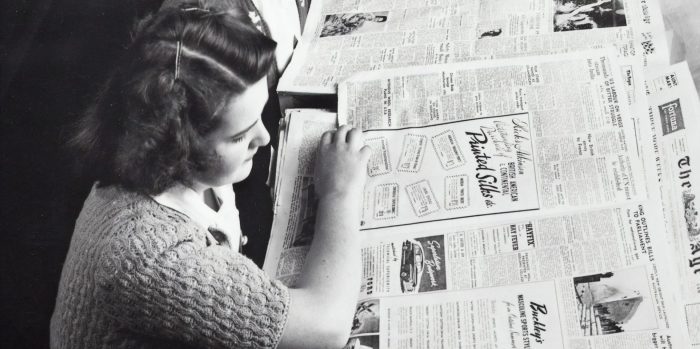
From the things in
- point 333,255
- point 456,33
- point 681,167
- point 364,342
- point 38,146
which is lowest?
point 364,342

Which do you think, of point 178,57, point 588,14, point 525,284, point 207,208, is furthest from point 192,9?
point 588,14

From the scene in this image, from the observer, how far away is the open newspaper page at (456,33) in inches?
37.1

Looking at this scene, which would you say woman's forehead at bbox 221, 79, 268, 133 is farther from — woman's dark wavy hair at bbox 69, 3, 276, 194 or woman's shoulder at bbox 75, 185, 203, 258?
woman's shoulder at bbox 75, 185, 203, 258

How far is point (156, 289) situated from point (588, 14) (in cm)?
76

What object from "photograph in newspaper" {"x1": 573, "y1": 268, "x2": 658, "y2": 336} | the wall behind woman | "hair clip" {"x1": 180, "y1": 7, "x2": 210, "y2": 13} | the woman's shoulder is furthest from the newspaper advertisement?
the wall behind woman

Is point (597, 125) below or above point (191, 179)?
above

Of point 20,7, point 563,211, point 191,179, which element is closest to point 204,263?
point 191,179

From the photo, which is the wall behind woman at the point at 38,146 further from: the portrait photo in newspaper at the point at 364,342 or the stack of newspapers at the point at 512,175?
the portrait photo in newspaper at the point at 364,342

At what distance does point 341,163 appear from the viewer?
861mm

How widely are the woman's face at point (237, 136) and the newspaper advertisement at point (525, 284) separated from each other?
0.20m

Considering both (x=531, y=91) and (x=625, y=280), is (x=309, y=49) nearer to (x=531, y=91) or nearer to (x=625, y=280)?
(x=531, y=91)

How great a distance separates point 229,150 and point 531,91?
0.44 meters

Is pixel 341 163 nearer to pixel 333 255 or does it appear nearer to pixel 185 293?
pixel 333 255

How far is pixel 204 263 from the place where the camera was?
2.16ft
